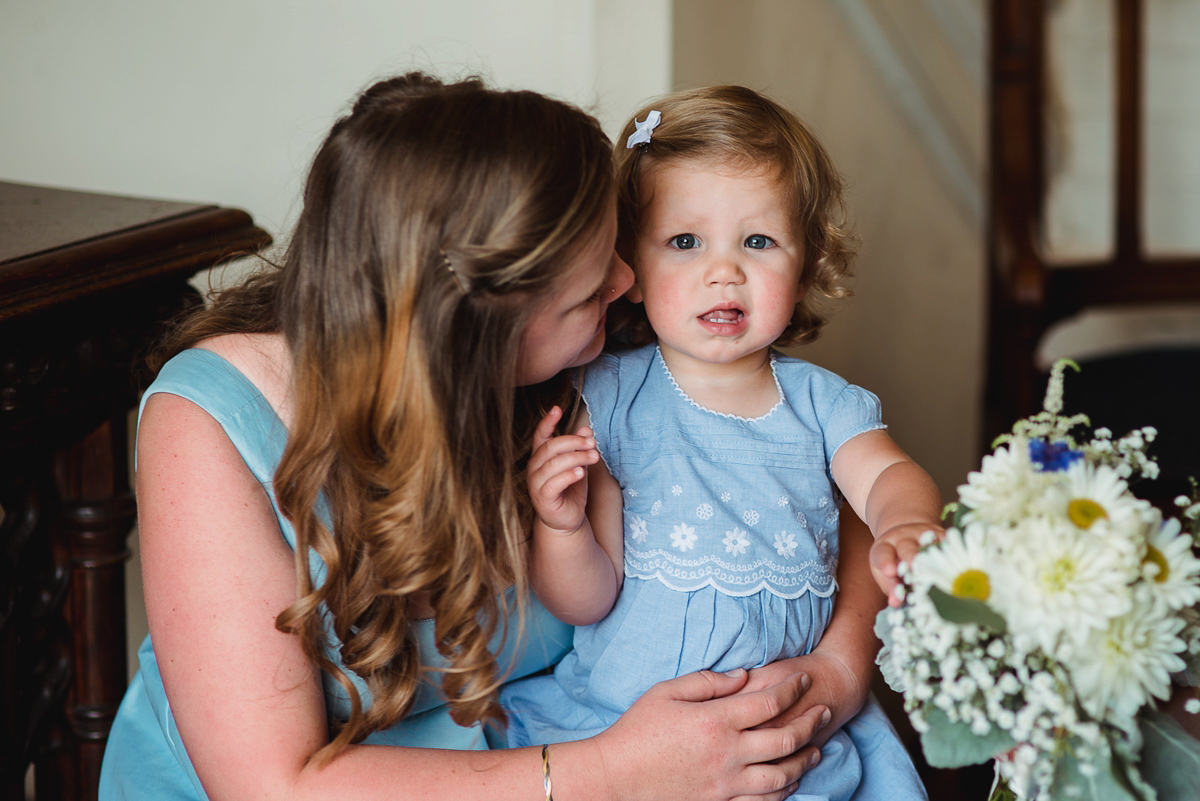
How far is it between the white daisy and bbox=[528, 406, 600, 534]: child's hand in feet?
1.70

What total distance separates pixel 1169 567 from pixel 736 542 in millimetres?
519

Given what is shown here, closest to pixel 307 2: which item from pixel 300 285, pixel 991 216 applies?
pixel 300 285

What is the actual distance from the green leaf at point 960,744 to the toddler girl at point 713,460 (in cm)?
34

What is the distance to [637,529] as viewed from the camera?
1.33m

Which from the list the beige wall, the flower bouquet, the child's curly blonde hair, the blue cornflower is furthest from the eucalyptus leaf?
the beige wall

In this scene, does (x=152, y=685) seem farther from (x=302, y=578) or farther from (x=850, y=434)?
(x=850, y=434)

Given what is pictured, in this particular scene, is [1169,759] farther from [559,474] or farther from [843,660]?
[559,474]

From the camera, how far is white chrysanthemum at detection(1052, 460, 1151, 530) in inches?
32.6

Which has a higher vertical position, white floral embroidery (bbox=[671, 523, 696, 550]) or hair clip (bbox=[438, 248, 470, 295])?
hair clip (bbox=[438, 248, 470, 295])

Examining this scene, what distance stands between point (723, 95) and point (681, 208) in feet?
0.57

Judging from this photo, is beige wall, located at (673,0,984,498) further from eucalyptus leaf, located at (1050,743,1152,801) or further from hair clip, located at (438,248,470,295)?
eucalyptus leaf, located at (1050,743,1152,801)

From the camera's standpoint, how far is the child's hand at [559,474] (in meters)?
1.17

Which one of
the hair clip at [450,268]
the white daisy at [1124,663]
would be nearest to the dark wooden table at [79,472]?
the hair clip at [450,268]

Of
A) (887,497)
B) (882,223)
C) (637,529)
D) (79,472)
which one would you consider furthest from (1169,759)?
(882,223)
